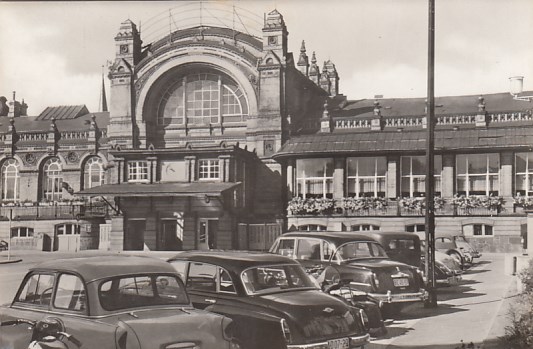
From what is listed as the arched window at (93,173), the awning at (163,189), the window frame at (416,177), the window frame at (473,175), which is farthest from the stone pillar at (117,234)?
the window frame at (473,175)

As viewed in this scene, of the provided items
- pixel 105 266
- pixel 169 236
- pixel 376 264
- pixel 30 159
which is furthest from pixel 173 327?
pixel 30 159

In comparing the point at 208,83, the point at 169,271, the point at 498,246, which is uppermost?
the point at 208,83

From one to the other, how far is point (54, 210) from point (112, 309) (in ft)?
106

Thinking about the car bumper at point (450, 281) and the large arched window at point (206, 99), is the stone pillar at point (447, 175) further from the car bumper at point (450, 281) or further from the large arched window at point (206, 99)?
the car bumper at point (450, 281)

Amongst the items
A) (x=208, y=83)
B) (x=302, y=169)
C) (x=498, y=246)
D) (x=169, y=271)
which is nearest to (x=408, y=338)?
(x=169, y=271)

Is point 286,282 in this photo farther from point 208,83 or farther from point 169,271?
point 208,83

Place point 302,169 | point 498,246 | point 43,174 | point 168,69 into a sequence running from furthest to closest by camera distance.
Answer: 1. point 43,174
2. point 168,69
3. point 302,169
4. point 498,246

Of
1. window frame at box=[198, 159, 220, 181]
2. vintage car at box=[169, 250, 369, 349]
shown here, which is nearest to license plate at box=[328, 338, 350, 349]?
vintage car at box=[169, 250, 369, 349]

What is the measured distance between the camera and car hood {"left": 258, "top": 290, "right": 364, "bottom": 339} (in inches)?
310

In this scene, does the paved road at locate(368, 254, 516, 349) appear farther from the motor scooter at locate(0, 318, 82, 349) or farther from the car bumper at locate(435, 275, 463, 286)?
the motor scooter at locate(0, 318, 82, 349)

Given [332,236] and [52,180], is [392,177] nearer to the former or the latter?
[332,236]

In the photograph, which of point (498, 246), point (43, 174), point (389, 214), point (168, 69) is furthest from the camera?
A: point (43, 174)

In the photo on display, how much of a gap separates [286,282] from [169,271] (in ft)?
7.02

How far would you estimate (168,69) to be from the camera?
1416 inches
